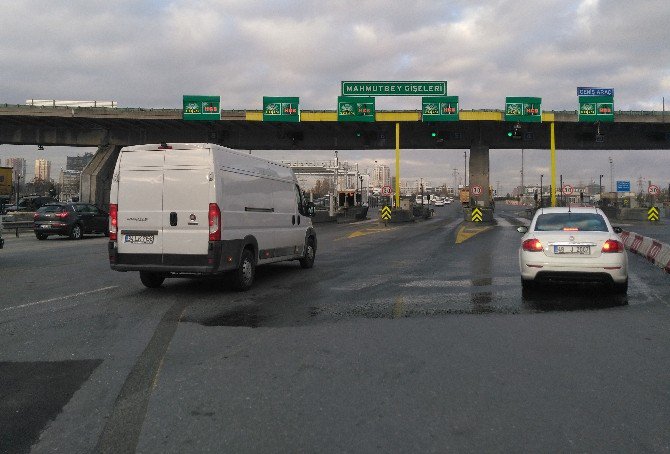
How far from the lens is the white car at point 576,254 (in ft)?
28.6

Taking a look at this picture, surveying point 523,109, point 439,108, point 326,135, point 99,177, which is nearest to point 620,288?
point 439,108

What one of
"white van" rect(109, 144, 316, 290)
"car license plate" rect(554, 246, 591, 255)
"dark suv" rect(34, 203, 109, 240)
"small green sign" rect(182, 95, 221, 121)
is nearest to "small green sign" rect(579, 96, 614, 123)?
"small green sign" rect(182, 95, 221, 121)

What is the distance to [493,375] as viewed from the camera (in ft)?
16.1

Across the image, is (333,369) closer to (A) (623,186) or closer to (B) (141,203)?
(B) (141,203)

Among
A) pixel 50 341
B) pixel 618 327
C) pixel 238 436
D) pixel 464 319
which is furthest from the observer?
pixel 464 319

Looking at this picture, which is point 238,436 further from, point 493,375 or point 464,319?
point 464,319

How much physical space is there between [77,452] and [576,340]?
5.04 m

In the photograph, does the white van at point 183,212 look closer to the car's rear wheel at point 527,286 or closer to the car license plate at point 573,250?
the car's rear wheel at point 527,286

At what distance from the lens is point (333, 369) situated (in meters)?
5.11

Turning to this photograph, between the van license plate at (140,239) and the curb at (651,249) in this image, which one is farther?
the curb at (651,249)

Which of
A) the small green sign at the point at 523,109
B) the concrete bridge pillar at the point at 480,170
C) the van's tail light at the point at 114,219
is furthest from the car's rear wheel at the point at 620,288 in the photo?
the concrete bridge pillar at the point at 480,170

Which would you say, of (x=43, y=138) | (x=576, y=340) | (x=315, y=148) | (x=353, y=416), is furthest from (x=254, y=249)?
(x=43, y=138)

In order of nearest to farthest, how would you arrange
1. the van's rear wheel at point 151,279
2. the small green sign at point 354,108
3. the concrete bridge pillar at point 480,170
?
the van's rear wheel at point 151,279 → the small green sign at point 354,108 → the concrete bridge pillar at point 480,170

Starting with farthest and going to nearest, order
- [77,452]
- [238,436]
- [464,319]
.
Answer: [464,319], [238,436], [77,452]
